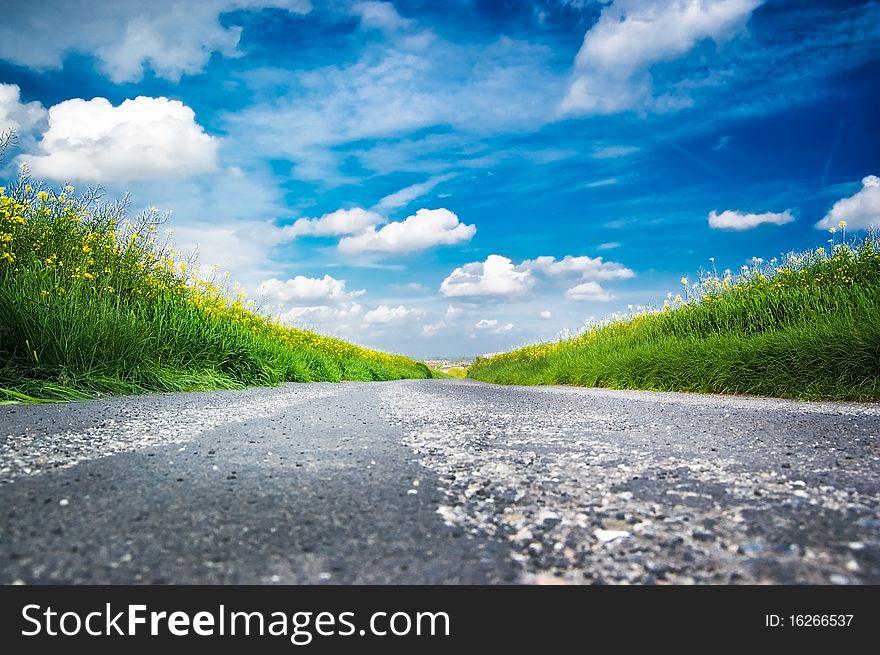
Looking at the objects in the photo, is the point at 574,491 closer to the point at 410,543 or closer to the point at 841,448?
the point at 410,543

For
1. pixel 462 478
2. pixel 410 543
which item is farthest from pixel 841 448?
pixel 410 543

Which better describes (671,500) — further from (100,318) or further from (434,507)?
(100,318)

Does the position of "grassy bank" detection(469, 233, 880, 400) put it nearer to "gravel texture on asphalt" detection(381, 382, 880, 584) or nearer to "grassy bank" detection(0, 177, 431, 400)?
"gravel texture on asphalt" detection(381, 382, 880, 584)

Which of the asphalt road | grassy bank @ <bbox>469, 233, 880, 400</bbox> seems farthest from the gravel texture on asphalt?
grassy bank @ <bbox>469, 233, 880, 400</bbox>

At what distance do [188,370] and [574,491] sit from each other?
245 inches

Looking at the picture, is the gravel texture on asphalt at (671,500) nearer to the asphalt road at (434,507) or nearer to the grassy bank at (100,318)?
the asphalt road at (434,507)

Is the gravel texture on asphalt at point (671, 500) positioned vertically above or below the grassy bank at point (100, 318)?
below

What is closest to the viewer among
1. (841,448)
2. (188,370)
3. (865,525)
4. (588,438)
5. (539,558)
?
(539,558)

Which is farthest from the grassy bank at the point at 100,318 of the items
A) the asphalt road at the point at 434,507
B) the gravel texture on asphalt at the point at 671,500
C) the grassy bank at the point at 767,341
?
the grassy bank at the point at 767,341

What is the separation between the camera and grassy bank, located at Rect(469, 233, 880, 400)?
5.89m

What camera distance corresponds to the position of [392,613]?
1.04m

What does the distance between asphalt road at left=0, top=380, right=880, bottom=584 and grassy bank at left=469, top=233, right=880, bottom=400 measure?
11.7 feet

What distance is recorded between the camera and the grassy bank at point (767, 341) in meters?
5.89

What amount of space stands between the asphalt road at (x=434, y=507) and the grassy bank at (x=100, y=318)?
2450 mm
